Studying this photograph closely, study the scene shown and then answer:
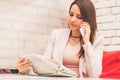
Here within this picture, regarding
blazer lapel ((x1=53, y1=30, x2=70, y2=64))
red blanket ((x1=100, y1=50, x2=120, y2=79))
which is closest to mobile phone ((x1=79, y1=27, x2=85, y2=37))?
blazer lapel ((x1=53, y1=30, x2=70, y2=64))

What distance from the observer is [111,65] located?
2.68m

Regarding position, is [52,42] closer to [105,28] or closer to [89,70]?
[89,70]

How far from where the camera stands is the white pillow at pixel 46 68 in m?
1.70

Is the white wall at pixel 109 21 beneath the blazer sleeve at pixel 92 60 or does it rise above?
above

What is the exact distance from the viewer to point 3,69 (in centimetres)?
248

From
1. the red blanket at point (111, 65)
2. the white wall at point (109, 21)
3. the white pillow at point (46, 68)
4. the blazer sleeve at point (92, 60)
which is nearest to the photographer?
the white pillow at point (46, 68)

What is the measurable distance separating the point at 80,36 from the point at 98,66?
33 cm

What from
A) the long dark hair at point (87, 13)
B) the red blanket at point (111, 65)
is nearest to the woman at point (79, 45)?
the long dark hair at point (87, 13)

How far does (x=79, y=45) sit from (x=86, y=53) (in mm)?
166

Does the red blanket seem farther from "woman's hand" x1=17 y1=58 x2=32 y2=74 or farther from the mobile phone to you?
"woman's hand" x1=17 y1=58 x2=32 y2=74

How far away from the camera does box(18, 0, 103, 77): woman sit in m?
2.40

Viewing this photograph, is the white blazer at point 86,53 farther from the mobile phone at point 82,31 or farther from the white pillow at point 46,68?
the white pillow at point 46,68

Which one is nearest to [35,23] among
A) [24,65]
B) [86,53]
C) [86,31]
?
[86,31]

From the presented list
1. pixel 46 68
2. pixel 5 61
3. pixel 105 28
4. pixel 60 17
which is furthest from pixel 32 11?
pixel 46 68
